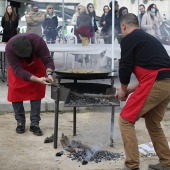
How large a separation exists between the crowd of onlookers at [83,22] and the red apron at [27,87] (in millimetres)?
5160

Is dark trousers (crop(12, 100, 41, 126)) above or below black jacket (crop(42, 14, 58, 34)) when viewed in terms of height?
below

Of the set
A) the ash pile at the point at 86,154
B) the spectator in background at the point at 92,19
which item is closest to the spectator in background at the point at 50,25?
the spectator in background at the point at 92,19

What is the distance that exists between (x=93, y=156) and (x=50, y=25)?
7485 millimetres

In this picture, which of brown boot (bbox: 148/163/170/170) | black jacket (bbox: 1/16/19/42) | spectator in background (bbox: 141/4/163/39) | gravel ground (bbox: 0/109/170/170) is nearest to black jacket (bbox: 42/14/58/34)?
black jacket (bbox: 1/16/19/42)

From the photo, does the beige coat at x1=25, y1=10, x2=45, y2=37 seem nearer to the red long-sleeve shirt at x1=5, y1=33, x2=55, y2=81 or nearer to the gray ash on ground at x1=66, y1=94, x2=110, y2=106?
the red long-sleeve shirt at x1=5, y1=33, x2=55, y2=81

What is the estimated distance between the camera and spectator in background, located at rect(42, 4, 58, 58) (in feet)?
39.1

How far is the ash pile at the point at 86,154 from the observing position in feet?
16.5

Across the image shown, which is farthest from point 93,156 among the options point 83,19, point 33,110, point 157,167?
point 83,19

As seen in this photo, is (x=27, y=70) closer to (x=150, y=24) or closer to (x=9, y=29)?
(x=9, y=29)

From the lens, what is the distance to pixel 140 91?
429 centimetres

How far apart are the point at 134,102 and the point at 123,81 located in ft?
0.79

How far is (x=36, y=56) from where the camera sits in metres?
5.82

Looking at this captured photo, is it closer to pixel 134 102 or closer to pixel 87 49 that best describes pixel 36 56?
pixel 134 102

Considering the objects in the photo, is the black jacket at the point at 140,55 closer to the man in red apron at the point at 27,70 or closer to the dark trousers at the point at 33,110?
the man in red apron at the point at 27,70
